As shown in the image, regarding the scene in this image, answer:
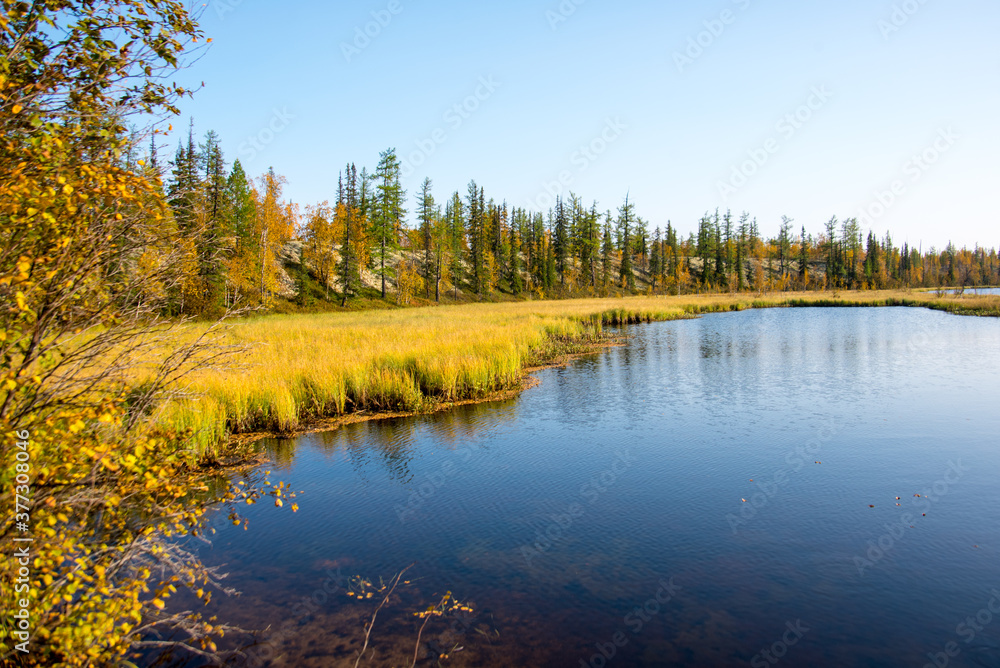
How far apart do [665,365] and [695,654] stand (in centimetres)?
1864

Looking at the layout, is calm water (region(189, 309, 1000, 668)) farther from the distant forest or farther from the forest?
the distant forest

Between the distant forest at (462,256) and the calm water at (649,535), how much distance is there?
32.4m

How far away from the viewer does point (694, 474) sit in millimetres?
10938

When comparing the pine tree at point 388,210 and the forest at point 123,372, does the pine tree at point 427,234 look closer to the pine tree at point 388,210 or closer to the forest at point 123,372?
the pine tree at point 388,210

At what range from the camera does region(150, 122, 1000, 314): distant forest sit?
2363 inches

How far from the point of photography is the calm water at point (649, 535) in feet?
19.8

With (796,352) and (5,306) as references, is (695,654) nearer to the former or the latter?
(5,306)

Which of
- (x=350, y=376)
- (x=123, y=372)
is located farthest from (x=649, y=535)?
(x=350, y=376)

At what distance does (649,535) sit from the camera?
27.6 feet

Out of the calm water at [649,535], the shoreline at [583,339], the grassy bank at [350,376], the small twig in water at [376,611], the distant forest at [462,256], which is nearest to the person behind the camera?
the small twig in water at [376,611]

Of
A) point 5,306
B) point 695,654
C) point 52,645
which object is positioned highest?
point 5,306

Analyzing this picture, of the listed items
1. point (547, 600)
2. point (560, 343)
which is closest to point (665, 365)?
point (560, 343)

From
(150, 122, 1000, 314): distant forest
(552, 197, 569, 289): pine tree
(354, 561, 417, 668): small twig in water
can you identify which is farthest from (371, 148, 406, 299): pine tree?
(354, 561, 417, 668): small twig in water

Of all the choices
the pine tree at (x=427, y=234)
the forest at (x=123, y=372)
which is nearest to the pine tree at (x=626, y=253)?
the pine tree at (x=427, y=234)
